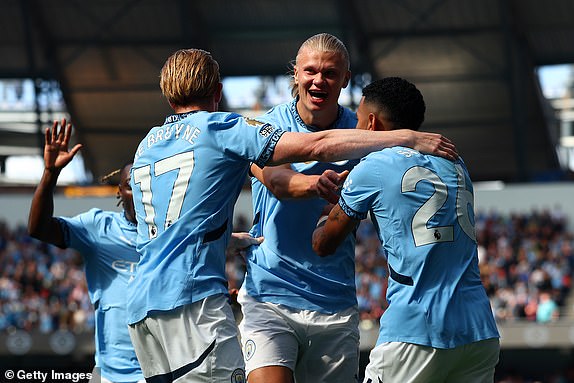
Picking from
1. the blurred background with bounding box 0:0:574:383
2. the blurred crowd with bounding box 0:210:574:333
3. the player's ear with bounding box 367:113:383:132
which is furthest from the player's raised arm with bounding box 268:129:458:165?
the blurred background with bounding box 0:0:574:383

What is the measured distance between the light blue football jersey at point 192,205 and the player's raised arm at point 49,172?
3.53 ft

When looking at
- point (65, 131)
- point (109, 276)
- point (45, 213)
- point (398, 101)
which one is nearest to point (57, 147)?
point (65, 131)

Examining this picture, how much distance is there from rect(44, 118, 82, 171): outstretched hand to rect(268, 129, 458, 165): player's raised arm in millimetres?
1588

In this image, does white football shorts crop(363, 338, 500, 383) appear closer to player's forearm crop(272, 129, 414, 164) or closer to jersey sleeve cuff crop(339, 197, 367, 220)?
jersey sleeve cuff crop(339, 197, 367, 220)

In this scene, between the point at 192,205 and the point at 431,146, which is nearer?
the point at 192,205

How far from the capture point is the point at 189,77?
4.52 m

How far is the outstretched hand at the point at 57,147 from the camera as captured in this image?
5.54 meters

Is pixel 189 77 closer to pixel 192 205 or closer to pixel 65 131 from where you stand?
pixel 192 205

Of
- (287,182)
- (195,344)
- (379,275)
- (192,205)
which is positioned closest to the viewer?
(195,344)

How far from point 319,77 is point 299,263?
101 cm

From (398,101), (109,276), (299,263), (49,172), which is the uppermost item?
(398,101)

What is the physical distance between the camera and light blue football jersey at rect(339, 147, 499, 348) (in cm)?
432

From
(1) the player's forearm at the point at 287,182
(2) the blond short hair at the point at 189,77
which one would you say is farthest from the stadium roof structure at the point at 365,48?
(2) the blond short hair at the point at 189,77

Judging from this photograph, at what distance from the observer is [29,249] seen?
2920 cm
